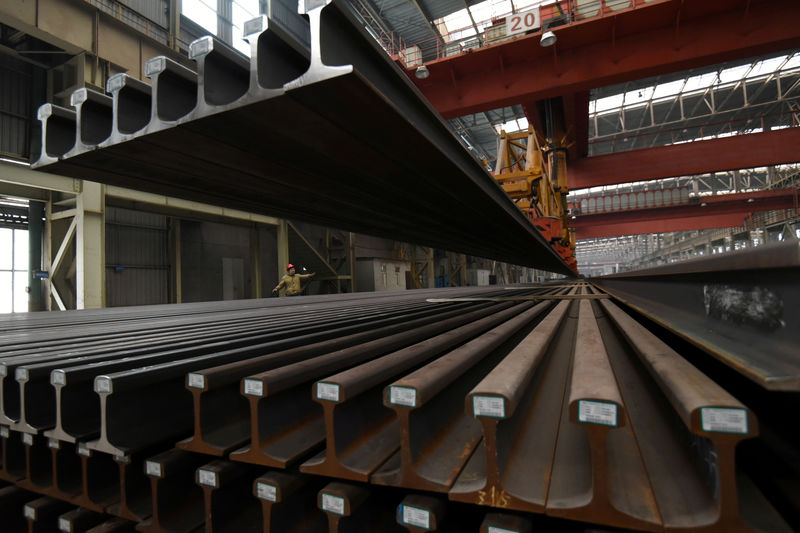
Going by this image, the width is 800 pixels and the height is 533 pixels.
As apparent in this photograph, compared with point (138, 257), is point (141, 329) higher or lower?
lower

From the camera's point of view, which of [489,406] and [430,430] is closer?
[489,406]

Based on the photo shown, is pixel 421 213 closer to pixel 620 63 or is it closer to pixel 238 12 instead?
pixel 620 63

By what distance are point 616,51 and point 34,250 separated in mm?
10136

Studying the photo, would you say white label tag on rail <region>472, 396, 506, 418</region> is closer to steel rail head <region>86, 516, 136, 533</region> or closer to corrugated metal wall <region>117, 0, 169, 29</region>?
steel rail head <region>86, 516, 136, 533</region>

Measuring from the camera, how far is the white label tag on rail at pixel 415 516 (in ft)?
2.38

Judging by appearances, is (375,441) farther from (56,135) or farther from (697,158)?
(697,158)

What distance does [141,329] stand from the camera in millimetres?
1996

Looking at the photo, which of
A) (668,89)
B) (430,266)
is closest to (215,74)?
(430,266)

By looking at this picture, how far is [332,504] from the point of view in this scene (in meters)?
0.80

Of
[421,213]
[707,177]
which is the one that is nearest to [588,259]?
[707,177]

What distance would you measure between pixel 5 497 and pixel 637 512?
172 cm

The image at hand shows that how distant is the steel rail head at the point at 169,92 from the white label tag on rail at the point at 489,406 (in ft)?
2.74

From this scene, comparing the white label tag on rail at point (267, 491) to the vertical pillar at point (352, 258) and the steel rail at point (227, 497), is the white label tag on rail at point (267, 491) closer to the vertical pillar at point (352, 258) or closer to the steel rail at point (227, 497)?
the steel rail at point (227, 497)

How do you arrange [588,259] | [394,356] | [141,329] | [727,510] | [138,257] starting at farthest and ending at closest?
1. [588,259]
2. [138,257]
3. [141,329]
4. [394,356]
5. [727,510]
